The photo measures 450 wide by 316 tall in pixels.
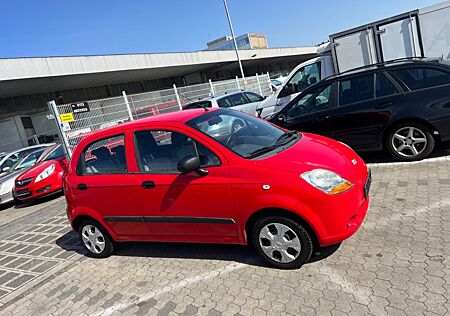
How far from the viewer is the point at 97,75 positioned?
2714 cm

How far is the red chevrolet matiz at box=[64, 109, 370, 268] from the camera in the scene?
2938 millimetres

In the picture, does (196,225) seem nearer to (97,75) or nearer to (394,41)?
(394,41)

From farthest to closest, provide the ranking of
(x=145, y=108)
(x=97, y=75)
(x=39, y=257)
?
(x=97, y=75), (x=145, y=108), (x=39, y=257)

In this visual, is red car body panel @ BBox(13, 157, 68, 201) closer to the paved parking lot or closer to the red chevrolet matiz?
the paved parking lot

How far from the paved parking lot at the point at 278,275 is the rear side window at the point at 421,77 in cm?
116

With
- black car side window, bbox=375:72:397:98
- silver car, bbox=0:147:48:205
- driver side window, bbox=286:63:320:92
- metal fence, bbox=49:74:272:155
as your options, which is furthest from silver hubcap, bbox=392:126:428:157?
silver car, bbox=0:147:48:205

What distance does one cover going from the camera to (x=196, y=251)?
3.95m

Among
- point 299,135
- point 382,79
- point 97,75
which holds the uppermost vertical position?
point 97,75

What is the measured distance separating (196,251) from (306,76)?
6.29 metres

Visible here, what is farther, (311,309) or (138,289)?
(138,289)

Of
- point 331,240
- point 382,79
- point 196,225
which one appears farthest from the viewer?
point 382,79

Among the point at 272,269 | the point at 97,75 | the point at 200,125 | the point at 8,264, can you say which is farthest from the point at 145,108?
the point at 97,75

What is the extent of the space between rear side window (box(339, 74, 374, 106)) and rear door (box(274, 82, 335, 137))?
181 mm

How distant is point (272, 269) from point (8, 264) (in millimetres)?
4165
